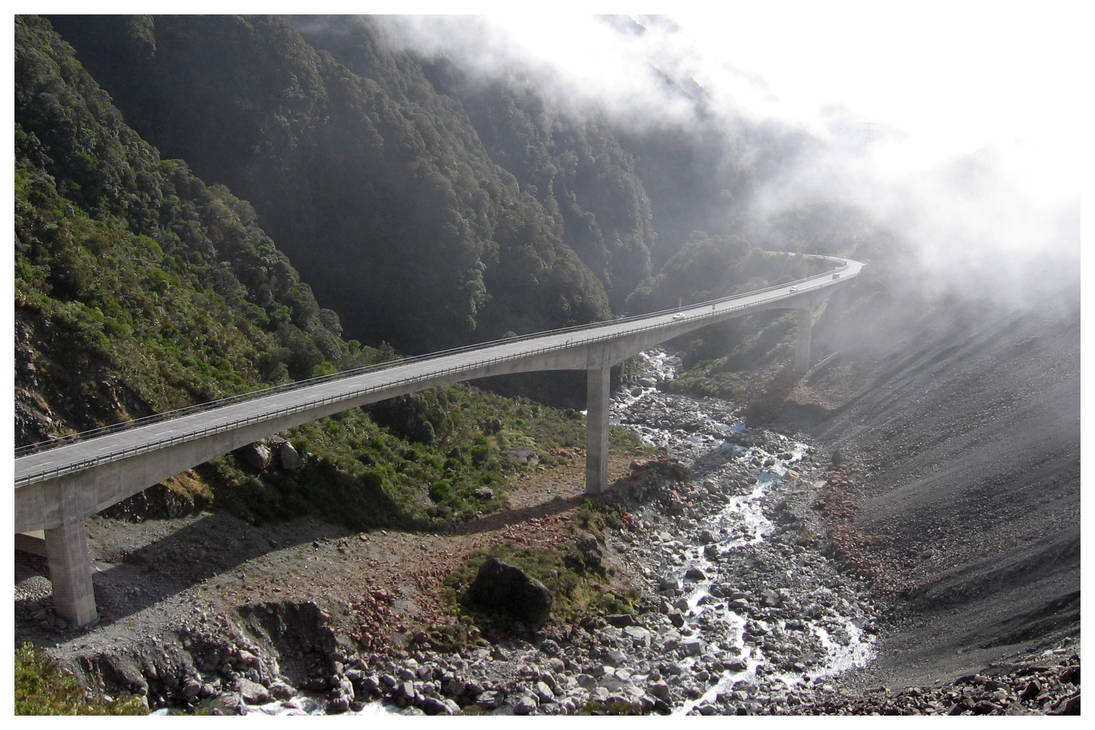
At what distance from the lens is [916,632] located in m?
28.3

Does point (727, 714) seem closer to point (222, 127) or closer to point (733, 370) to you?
point (733, 370)

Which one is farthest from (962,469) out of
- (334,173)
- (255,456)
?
(334,173)

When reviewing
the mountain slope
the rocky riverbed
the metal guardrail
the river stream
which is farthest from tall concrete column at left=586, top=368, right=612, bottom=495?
the mountain slope

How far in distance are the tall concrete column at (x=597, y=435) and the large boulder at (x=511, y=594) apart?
1241 cm

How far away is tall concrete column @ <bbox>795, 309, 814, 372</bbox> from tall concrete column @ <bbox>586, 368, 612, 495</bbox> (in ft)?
105

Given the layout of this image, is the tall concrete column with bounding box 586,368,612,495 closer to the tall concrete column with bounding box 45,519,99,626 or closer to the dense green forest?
the dense green forest

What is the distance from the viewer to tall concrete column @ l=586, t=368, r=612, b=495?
4028cm

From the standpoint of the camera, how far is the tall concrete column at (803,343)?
6812 centimetres

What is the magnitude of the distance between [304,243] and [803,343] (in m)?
40.7

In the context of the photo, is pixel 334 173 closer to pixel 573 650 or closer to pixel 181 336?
pixel 181 336

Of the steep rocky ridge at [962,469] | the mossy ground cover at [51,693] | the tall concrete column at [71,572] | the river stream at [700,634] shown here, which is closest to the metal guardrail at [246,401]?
the tall concrete column at [71,572]

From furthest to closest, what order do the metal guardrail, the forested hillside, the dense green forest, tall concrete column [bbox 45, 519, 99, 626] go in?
the dense green forest, the forested hillside, the metal guardrail, tall concrete column [bbox 45, 519, 99, 626]

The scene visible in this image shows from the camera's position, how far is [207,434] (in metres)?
25.3

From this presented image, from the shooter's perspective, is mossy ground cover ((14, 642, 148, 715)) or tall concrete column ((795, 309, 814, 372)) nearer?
mossy ground cover ((14, 642, 148, 715))
